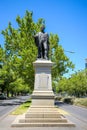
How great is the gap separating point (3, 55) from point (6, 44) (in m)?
1.58

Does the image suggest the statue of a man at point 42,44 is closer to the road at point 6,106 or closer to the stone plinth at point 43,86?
the stone plinth at point 43,86

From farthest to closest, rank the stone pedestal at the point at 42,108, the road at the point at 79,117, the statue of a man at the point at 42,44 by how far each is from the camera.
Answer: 1. the statue of a man at the point at 42,44
2. the road at the point at 79,117
3. the stone pedestal at the point at 42,108

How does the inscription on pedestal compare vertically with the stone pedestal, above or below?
above

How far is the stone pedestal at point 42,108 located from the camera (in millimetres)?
15716

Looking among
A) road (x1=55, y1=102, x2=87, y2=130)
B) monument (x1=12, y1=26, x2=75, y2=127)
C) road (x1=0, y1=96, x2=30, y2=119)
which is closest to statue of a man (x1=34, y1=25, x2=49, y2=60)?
monument (x1=12, y1=26, x2=75, y2=127)

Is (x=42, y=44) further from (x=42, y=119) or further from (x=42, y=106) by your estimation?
(x=42, y=119)

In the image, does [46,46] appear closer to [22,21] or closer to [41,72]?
[41,72]

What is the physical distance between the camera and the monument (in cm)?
1575

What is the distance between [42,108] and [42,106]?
0.13 m

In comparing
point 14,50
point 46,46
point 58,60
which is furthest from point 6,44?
point 46,46

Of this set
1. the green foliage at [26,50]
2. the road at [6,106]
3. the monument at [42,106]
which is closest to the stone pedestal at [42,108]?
the monument at [42,106]

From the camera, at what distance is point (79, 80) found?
81938mm

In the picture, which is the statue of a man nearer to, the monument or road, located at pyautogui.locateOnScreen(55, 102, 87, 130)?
the monument

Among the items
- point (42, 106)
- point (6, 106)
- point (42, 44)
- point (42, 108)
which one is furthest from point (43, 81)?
point (6, 106)
